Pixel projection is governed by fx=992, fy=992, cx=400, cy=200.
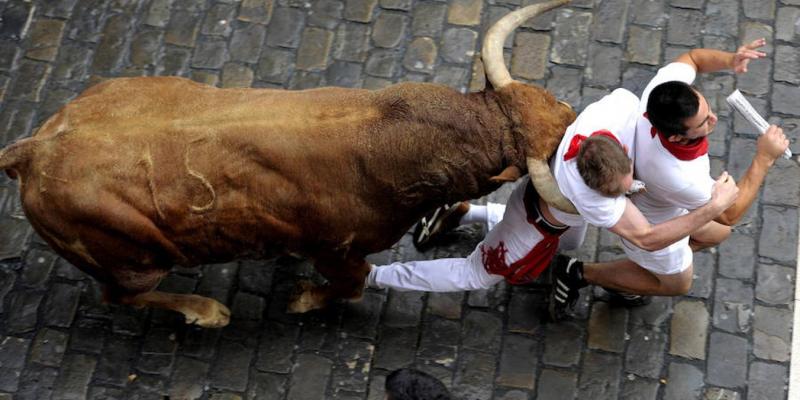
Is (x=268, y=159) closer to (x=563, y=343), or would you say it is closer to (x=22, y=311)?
(x=563, y=343)

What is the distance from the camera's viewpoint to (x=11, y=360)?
22.2 ft

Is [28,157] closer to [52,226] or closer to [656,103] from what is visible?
[52,226]

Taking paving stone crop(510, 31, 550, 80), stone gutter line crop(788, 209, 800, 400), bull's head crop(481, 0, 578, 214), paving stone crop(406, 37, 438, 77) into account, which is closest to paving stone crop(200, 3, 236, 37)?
paving stone crop(406, 37, 438, 77)

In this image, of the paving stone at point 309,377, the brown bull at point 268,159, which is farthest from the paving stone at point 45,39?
the paving stone at point 309,377

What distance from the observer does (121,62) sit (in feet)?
26.3

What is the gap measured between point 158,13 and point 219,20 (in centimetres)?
53

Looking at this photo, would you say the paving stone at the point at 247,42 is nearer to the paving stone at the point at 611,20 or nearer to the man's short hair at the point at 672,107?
the paving stone at the point at 611,20

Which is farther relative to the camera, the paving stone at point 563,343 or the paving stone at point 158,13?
the paving stone at point 158,13

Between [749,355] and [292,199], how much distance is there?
3.18 m

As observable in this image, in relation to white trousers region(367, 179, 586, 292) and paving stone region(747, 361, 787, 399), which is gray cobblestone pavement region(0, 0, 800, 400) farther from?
white trousers region(367, 179, 586, 292)

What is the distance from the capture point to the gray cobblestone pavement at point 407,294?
21.6 feet

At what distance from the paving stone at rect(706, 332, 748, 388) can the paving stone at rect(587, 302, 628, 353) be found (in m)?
0.58

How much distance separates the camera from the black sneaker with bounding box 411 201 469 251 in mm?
6816

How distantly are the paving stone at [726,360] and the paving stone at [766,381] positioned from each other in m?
0.06
